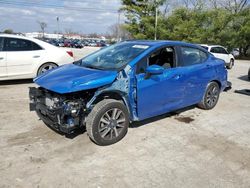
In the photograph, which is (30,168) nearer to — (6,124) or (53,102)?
(53,102)

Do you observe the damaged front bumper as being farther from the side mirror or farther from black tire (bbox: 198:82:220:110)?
black tire (bbox: 198:82:220:110)

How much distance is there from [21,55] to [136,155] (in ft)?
17.7

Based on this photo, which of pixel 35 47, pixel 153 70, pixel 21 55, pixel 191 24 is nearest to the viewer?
pixel 153 70

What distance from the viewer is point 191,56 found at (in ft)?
17.8

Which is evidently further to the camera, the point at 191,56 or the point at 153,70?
the point at 191,56

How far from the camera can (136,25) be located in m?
34.4

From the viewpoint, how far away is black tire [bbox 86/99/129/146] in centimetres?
384

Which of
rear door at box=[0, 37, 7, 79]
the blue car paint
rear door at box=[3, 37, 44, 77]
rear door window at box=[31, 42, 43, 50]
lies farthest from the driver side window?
rear door at box=[0, 37, 7, 79]

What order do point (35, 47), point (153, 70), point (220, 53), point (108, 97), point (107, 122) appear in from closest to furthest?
1. point (107, 122)
2. point (108, 97)
3. point (153, 70)
4. point (35, 47)
5. point (220, 53)

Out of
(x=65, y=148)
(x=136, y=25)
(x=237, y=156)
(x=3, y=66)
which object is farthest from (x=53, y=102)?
(x=136, y=25)

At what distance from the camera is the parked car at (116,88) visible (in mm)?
3794

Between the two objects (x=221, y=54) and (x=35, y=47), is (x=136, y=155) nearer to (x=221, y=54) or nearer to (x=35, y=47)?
(x=35, y=47)

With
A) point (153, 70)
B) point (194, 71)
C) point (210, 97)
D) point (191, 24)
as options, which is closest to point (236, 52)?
point (191, 24)

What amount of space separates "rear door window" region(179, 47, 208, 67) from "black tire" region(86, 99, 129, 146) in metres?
1.73
